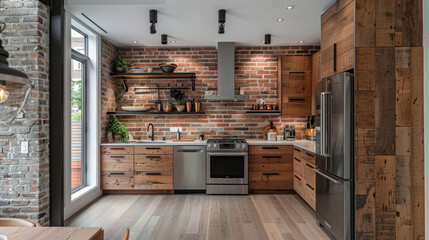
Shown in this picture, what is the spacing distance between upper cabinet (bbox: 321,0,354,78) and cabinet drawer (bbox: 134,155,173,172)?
2737mm

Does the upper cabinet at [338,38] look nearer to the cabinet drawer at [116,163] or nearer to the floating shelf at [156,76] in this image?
the floating shelf at [156,76]

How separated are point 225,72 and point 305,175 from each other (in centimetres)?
217

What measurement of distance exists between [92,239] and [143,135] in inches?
156

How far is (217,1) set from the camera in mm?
3236

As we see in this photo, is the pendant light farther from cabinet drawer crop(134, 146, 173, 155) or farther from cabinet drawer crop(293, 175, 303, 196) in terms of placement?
cabinet drawer crop(293, 175, 303, 196)

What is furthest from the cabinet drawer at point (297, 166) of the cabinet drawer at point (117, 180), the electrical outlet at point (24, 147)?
the electrical outlet at point (24, 147)

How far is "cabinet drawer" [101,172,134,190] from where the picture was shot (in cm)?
468

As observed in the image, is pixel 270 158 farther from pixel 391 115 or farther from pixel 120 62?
pixel 120 62

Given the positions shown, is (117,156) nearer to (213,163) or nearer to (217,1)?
(213,163)

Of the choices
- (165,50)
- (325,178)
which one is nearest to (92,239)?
(325,178)

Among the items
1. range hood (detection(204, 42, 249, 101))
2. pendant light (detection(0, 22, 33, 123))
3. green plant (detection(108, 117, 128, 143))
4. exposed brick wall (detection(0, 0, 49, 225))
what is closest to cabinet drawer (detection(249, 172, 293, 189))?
range hood (detection(204, 42, 249, 101))

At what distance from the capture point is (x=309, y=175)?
12.8 feet

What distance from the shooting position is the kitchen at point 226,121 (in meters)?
2.60

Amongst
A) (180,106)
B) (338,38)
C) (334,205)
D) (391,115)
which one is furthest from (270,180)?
(338,38)
